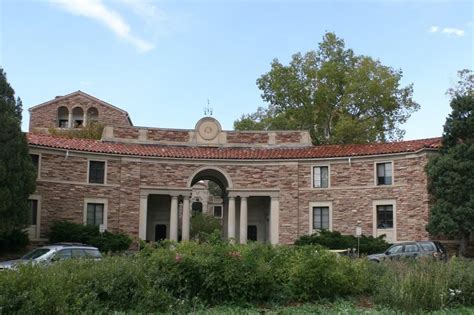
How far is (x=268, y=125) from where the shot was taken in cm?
4906

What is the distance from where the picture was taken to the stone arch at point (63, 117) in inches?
2461

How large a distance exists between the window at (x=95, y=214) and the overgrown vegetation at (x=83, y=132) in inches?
700

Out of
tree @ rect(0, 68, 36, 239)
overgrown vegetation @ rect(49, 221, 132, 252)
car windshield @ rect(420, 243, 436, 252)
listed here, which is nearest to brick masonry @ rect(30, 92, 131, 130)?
overgrown vegetation @ rect(49, 221, 132, 252)

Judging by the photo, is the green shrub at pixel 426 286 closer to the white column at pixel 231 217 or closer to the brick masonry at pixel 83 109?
the white column at pixel 231 217

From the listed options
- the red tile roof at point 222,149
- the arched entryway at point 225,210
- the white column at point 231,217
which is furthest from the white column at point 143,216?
the white column at point 231,217

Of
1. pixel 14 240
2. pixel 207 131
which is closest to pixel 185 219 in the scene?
pixel 207 131

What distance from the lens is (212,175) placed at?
125 ft

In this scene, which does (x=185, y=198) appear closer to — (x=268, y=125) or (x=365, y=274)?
(x=268, y=125)

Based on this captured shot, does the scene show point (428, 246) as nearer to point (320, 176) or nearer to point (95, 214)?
point (320, 176)

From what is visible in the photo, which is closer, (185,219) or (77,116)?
(185,219)

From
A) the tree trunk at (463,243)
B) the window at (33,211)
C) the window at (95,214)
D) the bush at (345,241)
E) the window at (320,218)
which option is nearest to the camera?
the tree trunk at (463,243)

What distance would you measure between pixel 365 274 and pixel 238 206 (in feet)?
81.7

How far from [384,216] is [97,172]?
59.3 feet

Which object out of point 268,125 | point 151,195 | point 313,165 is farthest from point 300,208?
point 268,125
